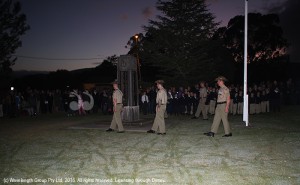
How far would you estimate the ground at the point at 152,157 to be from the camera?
711cm

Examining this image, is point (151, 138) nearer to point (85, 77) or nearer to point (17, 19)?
point (17, 19)

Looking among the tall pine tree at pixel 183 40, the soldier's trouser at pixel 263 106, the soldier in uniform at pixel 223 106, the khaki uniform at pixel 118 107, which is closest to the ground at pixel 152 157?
the khaki uniform at pixel 118 107

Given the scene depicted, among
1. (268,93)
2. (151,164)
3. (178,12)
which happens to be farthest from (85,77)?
(151,164)

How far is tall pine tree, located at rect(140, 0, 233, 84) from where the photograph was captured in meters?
37.7

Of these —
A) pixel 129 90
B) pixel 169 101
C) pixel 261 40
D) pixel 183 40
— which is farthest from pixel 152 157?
pixel 261 40

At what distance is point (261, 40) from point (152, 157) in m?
55.7

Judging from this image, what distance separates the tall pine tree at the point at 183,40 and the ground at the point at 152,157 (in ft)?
81.5

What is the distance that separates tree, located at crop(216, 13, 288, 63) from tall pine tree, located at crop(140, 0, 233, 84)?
22.2 m

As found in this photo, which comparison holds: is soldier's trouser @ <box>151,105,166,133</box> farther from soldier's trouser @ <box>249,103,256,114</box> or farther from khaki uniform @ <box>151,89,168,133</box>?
soldier's trouser @ <box>249,103,256,114</box>

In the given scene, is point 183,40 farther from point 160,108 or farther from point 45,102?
point 160,108

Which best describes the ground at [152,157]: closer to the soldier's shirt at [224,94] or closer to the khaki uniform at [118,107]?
the khaki uniform at [118,107]

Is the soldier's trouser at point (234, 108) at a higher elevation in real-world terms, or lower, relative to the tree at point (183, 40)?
lower

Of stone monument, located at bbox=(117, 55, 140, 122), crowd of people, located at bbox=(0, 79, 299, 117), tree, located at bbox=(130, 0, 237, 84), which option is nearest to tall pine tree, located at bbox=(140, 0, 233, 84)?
tree, located at bbox=(130, 0, 237, 84)

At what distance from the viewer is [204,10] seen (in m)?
37.8
